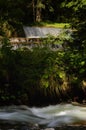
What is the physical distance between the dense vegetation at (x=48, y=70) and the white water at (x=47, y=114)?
0.41 meters

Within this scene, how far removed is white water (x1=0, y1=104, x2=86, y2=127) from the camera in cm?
957

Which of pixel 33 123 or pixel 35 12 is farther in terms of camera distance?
pixel 35 12

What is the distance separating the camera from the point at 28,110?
1066 cm

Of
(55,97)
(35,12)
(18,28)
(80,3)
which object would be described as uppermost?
(35,12)

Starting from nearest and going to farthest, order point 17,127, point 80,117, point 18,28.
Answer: point 17,127
point 80,117
point 18,28

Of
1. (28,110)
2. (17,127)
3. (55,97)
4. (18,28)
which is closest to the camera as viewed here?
(17,127)

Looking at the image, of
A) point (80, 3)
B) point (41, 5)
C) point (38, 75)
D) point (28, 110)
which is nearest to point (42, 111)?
point (28, 110)

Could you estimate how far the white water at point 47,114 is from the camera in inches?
377

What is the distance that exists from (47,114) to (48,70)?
1.54 metres

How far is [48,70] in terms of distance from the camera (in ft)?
37.7

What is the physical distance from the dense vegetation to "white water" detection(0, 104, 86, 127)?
16.1 inches

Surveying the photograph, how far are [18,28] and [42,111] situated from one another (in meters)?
17.7

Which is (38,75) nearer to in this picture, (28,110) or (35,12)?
(28,110)

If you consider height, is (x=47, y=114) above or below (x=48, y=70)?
below
